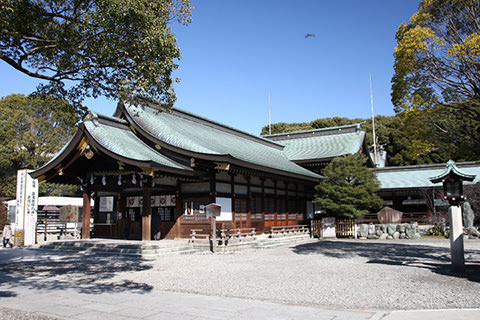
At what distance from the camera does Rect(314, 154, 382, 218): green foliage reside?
2380 centimetres

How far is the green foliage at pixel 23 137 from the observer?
123 ft

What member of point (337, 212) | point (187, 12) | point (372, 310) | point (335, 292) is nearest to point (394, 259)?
point (335, 292)

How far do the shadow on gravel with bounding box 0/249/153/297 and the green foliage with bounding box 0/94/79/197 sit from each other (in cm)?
2397

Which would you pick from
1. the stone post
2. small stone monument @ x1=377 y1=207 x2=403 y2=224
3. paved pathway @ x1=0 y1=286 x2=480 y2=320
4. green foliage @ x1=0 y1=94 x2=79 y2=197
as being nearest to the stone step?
paved pathway @ x1=0 y1=286 x2=480 y2=320

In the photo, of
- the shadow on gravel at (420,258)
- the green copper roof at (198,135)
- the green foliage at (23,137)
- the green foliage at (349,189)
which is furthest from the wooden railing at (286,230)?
the green foliage at (23,137)

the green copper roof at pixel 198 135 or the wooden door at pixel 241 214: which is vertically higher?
the green copper roof at pixel 198 135

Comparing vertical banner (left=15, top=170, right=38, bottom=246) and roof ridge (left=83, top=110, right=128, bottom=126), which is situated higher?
roof ridge (left=83, top=110, right=128, bottom=126)

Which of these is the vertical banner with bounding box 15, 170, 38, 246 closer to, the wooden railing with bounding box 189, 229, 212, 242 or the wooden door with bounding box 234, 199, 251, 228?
the wooden railing with bounding box 189, 229, 212, 242

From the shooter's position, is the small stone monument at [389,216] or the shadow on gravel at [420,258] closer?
the shadow on gravel at [420,258]

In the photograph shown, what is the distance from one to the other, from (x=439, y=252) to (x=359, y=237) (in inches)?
331

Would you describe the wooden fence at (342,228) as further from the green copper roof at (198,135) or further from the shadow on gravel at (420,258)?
the shadow on gravel at (420,258)

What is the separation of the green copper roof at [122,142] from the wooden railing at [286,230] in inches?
274

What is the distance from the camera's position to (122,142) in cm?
1853

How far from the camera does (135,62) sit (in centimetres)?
1019
